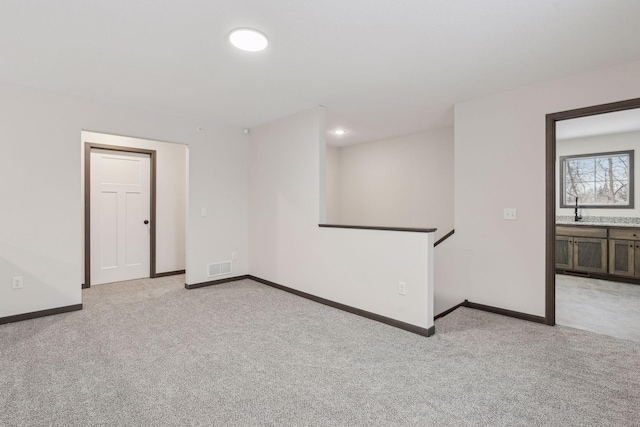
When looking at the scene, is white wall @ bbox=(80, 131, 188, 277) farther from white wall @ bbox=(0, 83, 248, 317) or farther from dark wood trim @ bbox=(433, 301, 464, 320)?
dark wood trim @ bbox=(433, 301, 464, 320)

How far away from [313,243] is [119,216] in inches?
122

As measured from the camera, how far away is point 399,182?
5.64m

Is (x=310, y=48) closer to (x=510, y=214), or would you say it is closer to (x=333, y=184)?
(x=510, y=214)

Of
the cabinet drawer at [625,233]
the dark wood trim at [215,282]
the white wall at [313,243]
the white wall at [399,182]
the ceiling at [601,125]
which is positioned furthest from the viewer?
the white wall at [399,182]

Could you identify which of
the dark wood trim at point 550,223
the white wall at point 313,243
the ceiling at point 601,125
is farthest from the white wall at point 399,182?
the white wall at point 313,243

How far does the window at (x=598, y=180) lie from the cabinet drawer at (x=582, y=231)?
Answer: 682mm

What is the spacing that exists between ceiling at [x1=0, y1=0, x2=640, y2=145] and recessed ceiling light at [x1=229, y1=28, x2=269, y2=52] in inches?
2.2

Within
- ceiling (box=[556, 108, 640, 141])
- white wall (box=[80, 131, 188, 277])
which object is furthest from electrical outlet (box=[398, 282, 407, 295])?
white wall (box=[80, 131, 188, 277])

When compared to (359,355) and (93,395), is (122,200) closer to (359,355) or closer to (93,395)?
(93,395)

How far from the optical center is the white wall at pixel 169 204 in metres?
5.14

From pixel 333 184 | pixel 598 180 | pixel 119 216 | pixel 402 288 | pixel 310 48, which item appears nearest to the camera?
pixel 310 48

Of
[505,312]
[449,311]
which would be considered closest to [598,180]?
[505,312]

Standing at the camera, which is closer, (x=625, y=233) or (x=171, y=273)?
(x=625, y=233)

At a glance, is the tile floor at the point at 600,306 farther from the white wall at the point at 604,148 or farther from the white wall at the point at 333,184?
the white wall at the point at 333,184
